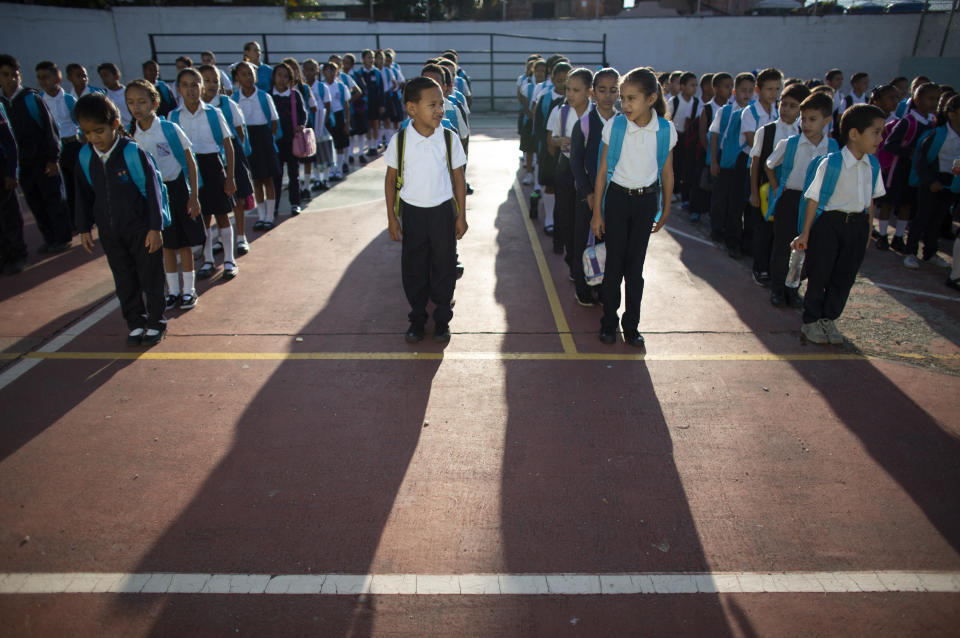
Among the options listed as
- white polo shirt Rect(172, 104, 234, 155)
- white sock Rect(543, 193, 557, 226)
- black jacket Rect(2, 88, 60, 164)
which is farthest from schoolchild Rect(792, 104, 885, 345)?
black jacket Rect(2, 88, 60, 164)

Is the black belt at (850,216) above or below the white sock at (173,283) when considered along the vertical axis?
above

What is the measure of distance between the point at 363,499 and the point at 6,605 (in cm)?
164

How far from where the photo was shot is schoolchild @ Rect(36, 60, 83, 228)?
730 centimetres

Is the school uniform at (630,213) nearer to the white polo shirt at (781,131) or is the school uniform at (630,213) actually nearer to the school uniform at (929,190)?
the white polo shirt at (781,131)

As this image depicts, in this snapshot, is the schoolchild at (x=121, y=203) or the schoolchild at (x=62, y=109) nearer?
the schoolchild at (x=121, y=203)

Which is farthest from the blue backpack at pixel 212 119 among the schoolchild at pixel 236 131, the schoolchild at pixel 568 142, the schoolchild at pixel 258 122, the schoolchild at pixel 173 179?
the schoolchild at pixel 568 142

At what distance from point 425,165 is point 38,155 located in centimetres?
527

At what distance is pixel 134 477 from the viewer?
3.62m

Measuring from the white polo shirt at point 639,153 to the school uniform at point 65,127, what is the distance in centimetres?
660

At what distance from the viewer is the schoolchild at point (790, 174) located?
5.36 m

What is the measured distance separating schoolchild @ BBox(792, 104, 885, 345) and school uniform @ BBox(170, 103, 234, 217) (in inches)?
216

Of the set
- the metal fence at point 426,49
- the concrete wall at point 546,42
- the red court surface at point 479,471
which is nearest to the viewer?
the red court surface at point 479,471

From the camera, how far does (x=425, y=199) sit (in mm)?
4895

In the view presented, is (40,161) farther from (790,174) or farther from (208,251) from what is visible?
(790,174)
